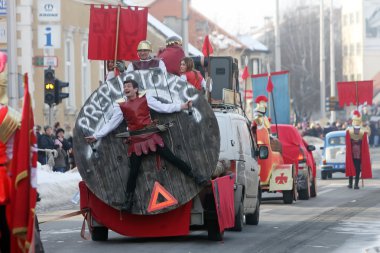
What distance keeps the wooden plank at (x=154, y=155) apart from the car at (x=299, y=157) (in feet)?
36.8

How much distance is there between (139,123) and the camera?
52.2ft

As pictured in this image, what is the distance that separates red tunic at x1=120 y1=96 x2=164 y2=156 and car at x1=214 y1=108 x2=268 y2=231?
1263mm

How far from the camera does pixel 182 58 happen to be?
18047 millimetres

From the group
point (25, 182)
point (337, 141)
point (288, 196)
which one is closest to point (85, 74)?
point (337, 141)

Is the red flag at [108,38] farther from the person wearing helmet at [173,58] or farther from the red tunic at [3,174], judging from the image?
the red tunic at [3,174]

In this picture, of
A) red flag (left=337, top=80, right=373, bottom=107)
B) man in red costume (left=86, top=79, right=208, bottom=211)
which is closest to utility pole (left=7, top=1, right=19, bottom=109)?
man in red costume (left=86, top=79, right=208, bottom=211)

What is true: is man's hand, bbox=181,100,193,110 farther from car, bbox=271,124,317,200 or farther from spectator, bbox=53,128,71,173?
spectator, bbox=53,128,71,173

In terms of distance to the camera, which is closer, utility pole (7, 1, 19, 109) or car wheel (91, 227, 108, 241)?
car wheel (91, 227, 108, 241)

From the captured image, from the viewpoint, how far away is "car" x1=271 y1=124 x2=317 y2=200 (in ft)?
90.1

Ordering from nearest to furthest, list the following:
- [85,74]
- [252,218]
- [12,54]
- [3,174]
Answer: [3,174]
[252,218]
[12,54]
[85,74]

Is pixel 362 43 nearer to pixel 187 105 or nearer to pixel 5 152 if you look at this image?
pixel 187 105

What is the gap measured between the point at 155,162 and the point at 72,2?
3320 centimetres

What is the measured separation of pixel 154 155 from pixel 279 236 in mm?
2288

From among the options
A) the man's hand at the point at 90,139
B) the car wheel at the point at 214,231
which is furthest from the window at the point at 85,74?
the man's hand at the point at 90,139
